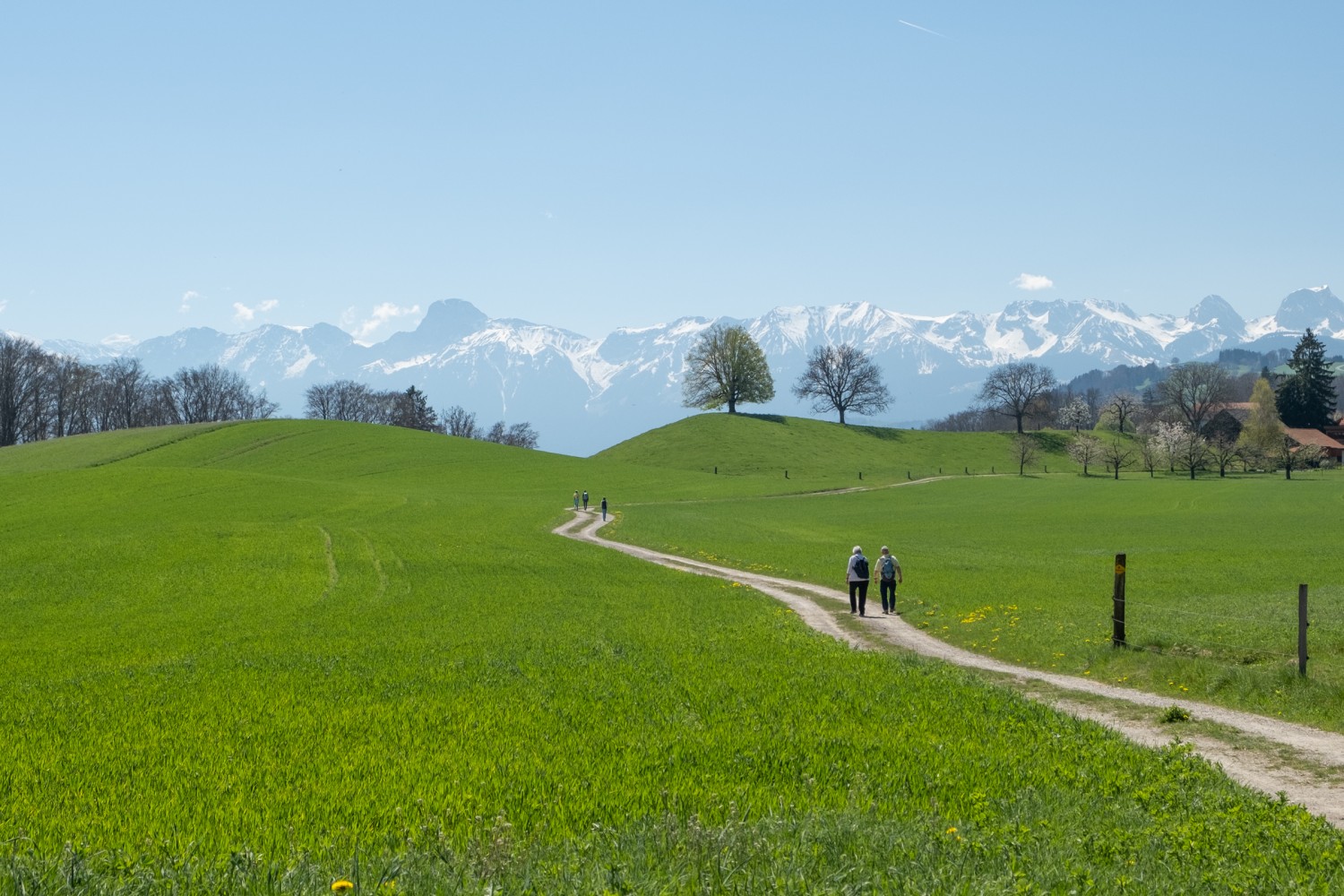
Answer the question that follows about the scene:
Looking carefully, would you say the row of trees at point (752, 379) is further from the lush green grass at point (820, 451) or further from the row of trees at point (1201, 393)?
the row of trees at point (1201, 393)

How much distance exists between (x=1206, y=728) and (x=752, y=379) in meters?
173

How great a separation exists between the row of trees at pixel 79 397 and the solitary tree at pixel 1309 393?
20062cm

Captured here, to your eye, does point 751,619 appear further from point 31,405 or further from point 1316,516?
point 31,405

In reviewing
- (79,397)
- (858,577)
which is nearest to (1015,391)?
(79,397)

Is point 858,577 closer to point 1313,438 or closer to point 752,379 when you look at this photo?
point 752,379

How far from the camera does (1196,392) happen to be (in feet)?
615

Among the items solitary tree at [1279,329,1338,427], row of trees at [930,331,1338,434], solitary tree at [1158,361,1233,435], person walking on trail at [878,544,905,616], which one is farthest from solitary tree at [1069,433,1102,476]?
person walking on trail at [878,544,905,616]

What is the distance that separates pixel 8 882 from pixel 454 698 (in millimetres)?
8354

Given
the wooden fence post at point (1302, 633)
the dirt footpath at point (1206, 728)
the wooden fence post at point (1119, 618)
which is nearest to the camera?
the dirt footpath at point (1206, 728)

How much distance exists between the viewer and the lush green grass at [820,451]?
145 metres

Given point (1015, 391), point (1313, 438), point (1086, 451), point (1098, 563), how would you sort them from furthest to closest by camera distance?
point (1015, 391) → point (1313, 438) → point (1086, 451) → point (1098, 563)

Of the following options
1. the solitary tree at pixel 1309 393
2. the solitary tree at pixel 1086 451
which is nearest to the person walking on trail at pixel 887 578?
the solitary tree at pixel 1086 451

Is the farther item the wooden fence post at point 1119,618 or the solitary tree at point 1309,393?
the solitary tree at point 1309,393

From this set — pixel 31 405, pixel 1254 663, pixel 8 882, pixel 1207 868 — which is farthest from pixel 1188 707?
pixel 31 405
